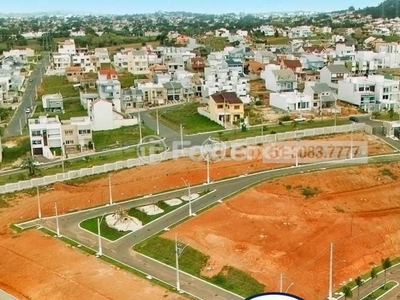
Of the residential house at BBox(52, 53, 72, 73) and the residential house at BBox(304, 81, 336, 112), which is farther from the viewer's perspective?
the residential house at BBox(52, 53, 72, 73)

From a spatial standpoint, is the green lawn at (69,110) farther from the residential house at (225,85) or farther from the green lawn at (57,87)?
the residential house at (225,85)

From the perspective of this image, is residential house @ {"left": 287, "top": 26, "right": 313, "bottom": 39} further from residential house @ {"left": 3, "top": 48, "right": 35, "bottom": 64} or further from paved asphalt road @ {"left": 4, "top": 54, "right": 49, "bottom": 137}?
residential house @ {"left": 3, "top": 48, "right": 35, "bottom": 64}

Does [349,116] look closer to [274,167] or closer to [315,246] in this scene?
[274,167]

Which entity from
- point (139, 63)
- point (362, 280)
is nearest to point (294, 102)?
point (362, 280)

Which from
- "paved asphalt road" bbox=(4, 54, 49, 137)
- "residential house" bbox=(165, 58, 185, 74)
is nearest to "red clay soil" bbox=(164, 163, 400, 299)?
"paved asphalt road" bbox=(4, 54, 49, 137)

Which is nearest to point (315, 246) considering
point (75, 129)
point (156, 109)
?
point (75, 129)

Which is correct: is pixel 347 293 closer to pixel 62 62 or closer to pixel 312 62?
pixel 312 62
